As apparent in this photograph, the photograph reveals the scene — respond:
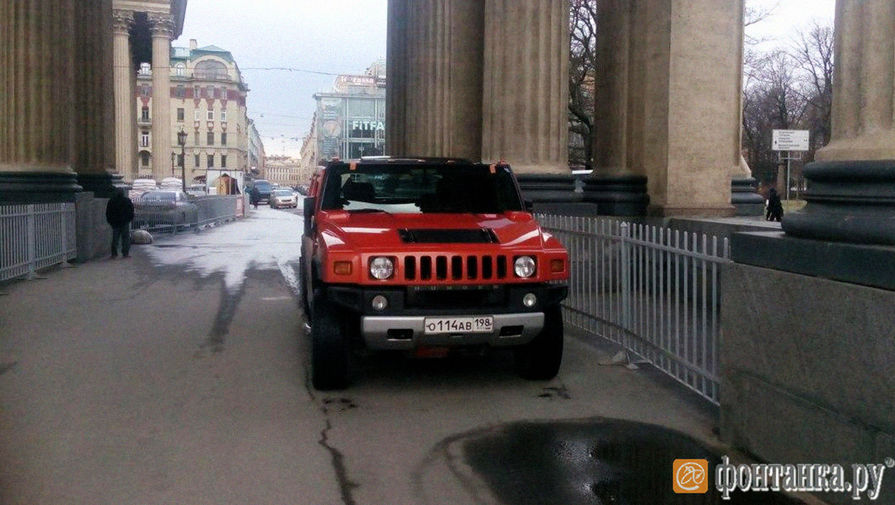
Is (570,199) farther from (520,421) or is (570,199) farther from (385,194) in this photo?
(520,421)

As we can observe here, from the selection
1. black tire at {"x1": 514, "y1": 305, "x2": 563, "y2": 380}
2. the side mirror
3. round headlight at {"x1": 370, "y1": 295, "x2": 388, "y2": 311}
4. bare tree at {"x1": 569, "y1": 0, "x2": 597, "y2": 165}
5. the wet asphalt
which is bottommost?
the wet asphalt

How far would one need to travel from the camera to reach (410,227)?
7746mm

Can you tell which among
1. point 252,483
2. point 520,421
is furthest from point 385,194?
point 252,483

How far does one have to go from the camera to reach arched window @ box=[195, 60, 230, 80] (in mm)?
125125

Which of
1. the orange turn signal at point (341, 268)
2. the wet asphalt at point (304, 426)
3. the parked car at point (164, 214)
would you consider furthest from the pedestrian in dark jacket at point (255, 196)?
the orange turn signal at point (341, 268)

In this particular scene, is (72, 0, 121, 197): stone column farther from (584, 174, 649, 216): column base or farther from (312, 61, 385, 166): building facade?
(312, 61, 385, 166): building facade

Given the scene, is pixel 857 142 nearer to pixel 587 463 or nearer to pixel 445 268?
pixel 587 463

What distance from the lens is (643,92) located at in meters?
15.1

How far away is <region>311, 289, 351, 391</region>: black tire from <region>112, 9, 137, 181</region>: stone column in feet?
178

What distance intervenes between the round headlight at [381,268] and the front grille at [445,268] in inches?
4.5

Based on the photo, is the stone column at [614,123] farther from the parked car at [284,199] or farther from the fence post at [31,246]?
the parked car at [284,199]

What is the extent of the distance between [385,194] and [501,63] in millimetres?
7778

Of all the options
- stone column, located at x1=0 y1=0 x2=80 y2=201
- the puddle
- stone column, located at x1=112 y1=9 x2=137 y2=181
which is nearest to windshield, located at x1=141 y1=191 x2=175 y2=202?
stone column, located at x1=0 y1=0 x2=80 y2=201

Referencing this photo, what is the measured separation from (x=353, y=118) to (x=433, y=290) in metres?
99.1
